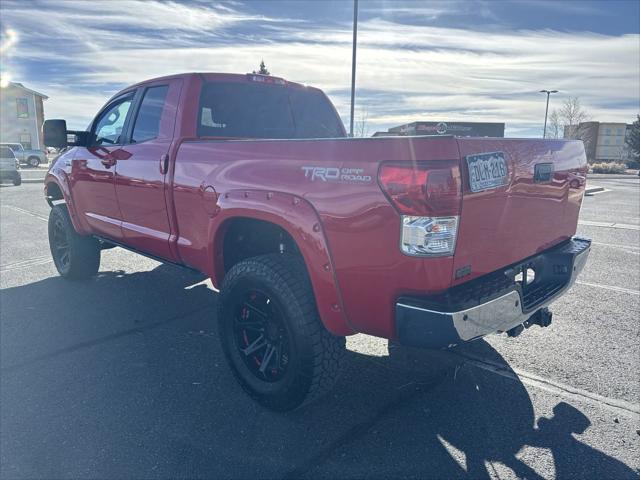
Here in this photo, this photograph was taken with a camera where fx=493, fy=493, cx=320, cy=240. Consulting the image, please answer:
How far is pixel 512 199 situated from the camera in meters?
2.57

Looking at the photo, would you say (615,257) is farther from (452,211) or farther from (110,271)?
(110,271)

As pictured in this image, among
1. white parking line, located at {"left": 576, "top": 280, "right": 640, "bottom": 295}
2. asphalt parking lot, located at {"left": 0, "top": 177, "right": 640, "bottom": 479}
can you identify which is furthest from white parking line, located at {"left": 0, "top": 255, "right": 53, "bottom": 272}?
white parking line, located at {"left": 576, "top": 280, "right": 640, "bottom": 295}

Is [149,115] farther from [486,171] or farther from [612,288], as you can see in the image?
[612,288]

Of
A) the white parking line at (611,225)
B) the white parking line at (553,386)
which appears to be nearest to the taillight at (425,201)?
the white parking line at (553,386)

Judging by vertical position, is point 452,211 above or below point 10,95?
below

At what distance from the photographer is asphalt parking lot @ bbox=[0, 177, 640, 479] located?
2486 millimetres

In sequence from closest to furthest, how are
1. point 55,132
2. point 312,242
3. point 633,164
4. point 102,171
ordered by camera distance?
point 312,242, point 102,171, point 55,132, point 633,164

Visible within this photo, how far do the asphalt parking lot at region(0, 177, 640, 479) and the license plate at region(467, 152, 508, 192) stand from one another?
1.38m

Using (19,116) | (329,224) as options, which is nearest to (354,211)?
(329,224)

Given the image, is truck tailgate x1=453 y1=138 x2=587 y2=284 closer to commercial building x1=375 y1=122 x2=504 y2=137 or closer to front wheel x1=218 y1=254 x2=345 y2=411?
commercial building x1=375 y1=122 x2=504 y2=137

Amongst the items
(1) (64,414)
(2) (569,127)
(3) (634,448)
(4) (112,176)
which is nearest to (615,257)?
(3) (634,448)

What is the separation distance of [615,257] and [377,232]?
19.7 ft

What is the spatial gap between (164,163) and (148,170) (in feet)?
0.91

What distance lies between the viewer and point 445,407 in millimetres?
3002
